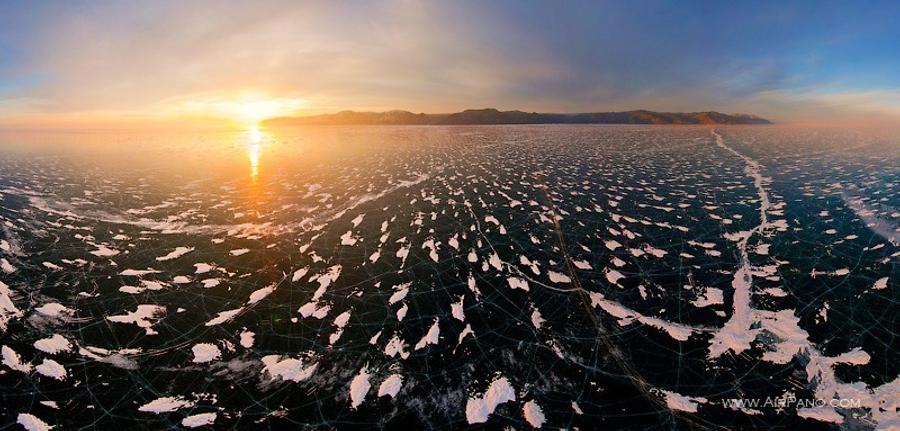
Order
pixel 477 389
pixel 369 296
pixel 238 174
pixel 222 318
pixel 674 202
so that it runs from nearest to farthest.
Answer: pixel 477 389 → pixel 222 318 → pixel 369 296 → pixel 674 202 → pixel 238 174

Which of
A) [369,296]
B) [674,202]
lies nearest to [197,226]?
[369,296]

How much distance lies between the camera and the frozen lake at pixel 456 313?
4816 millimetres

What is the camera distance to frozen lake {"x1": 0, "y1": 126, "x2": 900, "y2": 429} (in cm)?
482

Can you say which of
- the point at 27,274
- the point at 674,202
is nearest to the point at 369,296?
the point at 27,274

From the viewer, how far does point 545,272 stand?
8.53 m

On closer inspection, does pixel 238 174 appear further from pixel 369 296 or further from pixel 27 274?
pixel 369 296

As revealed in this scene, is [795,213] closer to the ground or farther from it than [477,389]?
farther from it

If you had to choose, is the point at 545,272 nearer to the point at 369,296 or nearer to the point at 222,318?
the point at 369,296

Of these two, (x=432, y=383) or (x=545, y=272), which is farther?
(x=545, y=272)

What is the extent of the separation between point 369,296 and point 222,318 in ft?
8.78

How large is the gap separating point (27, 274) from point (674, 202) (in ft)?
63.4

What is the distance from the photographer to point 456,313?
22.7 feet

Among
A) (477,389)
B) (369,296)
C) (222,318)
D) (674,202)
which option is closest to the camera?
(477,389)

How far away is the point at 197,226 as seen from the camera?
39.4 feet
